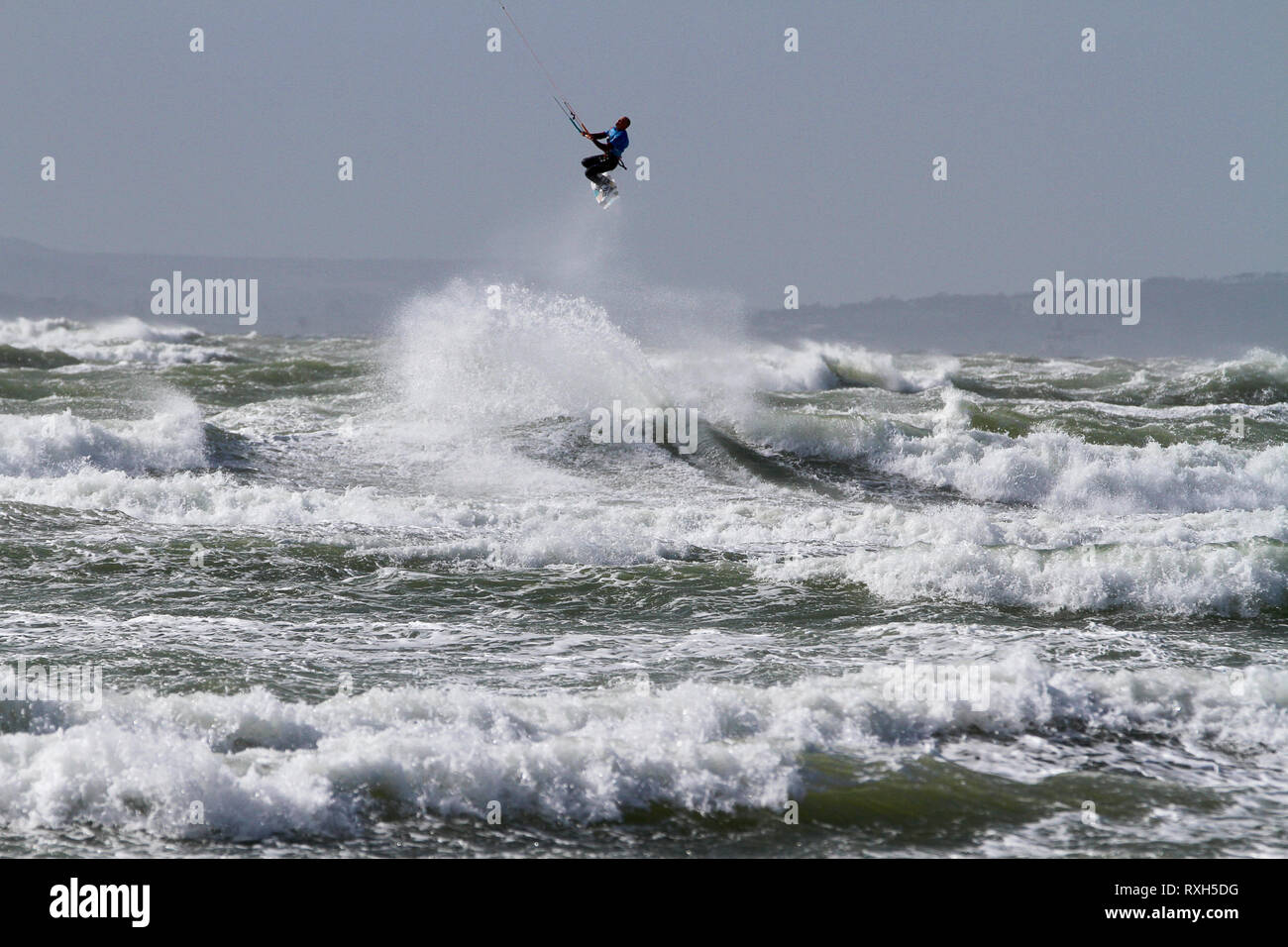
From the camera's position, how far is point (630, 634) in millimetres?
10531

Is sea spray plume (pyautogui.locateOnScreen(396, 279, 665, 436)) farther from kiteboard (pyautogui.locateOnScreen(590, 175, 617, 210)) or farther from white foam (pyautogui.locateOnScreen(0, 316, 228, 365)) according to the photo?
white foam (pyautogui.locateOnScreen(0, 316, 228, 365))

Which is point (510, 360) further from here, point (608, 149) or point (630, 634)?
point (630, 634)

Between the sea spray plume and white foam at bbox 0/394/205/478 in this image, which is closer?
white foam at bbox 0/394/205/478

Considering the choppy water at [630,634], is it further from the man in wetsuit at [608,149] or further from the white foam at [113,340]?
the white foam at [113,340]

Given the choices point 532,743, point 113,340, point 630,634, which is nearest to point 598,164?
point 630,634

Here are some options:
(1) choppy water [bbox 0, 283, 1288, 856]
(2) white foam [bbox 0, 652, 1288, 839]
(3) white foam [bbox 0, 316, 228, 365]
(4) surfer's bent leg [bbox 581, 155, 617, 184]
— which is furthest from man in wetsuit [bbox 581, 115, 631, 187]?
(3) white foam [bbox 0, 316, 228, 365]

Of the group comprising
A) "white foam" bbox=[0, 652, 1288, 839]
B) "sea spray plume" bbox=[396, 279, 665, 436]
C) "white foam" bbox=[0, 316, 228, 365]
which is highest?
"white foam" bbox=[0, 316, 228, 365]

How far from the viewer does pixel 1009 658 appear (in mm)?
8977

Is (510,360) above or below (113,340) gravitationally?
below

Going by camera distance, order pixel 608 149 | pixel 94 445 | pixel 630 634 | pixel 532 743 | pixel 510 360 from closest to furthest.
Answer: pixel 532 743 < pixel 630 634 < pixel 608 149 < pixel 94 445 < pixel 510 360

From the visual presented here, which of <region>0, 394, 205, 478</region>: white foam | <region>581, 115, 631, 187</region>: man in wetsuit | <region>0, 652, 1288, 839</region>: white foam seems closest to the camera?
<region>0, 652, 1288, 839</region>: white foam

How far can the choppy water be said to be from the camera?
262 inches
